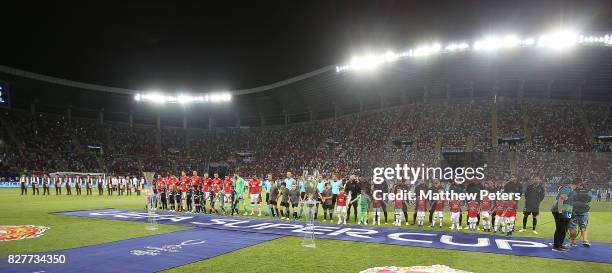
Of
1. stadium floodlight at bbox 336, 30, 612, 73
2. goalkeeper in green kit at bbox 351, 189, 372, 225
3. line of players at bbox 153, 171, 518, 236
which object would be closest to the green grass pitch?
line of players at bbox 153, 171, 518, 236

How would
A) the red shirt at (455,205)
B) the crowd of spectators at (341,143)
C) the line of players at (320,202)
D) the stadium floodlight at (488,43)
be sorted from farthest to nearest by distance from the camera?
the stadium floodlight at (488,43) < the crowd of spectators at (341,143) < the red shirt at (455,205) < the line of players at (320,202)

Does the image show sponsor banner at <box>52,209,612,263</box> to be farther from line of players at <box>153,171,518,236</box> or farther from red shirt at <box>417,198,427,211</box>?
red shirt at <box>417,198,427,211</box>

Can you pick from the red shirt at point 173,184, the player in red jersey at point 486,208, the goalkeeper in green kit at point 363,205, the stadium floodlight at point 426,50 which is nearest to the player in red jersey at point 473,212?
the player in red jersey at point 486,208

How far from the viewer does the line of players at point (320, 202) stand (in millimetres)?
14086

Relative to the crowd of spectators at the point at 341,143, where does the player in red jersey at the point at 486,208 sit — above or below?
below

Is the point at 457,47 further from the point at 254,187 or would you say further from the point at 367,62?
the point at 254,187

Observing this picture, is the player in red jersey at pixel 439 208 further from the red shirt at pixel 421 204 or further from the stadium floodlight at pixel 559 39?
the stadium floodlight at pixel 559 39

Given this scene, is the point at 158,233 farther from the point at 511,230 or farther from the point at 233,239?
the point at 511,230

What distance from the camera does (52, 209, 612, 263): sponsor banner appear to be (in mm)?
10102

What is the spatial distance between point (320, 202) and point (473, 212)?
6.30m

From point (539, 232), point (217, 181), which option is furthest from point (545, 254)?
point (217, 181)

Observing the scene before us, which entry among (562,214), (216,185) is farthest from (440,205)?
(216,185)

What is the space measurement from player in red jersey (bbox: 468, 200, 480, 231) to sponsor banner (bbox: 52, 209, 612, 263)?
100cm

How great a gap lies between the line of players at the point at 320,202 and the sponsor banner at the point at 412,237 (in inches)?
49.0
